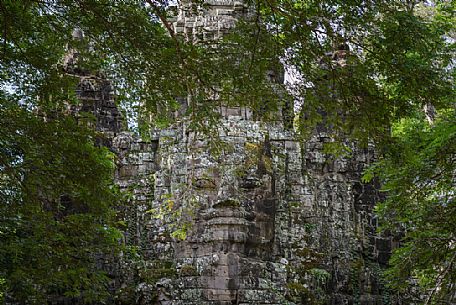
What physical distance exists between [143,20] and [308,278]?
7.38 m

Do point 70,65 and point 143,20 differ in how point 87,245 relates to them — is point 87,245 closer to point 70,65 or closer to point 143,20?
point 143,20

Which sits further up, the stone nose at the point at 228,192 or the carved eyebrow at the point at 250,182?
the carved eyebrow at the point at 250,182

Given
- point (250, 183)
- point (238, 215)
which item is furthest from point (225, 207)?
point (250, 183)

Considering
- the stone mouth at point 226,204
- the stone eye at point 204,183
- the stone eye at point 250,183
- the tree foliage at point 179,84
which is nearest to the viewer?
the tree foliage at point 179,84

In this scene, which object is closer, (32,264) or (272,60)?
(272,60)

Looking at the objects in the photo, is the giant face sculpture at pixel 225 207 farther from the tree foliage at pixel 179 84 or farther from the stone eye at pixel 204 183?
the tree foliage at pixel 179 84

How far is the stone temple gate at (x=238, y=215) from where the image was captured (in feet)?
41.2

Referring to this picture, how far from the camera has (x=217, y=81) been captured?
7.75 metres

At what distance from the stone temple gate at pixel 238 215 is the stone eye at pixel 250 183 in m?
0.02

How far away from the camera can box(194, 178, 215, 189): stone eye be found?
12.8m

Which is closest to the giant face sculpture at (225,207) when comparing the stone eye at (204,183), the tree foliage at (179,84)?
the stone eye at (204,183)

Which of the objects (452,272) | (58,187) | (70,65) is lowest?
(452,272)

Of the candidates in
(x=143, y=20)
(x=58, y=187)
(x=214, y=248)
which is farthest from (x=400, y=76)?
(x=214, y=248)

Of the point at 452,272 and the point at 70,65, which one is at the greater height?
the point at 70,65
